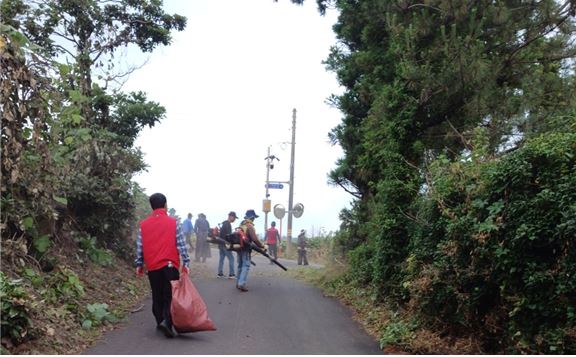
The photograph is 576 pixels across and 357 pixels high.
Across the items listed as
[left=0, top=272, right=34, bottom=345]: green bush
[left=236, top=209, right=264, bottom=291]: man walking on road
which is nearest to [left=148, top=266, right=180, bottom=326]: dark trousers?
[left=0, top=272, right=34, bottom=345]: green bush

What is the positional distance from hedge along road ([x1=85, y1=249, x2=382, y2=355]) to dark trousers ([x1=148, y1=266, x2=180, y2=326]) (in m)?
0.28

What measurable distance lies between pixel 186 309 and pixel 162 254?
2.45ft

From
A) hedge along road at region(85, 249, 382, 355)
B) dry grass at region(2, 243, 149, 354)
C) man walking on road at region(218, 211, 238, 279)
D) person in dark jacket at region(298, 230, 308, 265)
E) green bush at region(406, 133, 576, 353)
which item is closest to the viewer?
green bush at region(406, 133, 576, 353)

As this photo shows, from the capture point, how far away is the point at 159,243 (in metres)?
7.18

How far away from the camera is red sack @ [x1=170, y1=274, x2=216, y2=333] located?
273 inches

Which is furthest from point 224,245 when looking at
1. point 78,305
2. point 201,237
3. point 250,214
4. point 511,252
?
point 511,252

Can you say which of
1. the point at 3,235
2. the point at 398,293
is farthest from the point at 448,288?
the point at 3,235

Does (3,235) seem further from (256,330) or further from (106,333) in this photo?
(256,330)

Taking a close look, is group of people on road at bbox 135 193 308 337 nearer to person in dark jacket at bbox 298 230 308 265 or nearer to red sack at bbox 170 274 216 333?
red sack at bbox 170 274 216 333

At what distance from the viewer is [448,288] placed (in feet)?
22.6

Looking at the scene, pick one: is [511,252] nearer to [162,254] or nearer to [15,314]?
[162,254]

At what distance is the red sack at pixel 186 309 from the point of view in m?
6.93

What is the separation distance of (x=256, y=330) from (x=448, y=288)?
8.79 feet

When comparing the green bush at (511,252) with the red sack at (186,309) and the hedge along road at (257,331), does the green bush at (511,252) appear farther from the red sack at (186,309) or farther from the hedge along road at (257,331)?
the red sack at (186,309)
